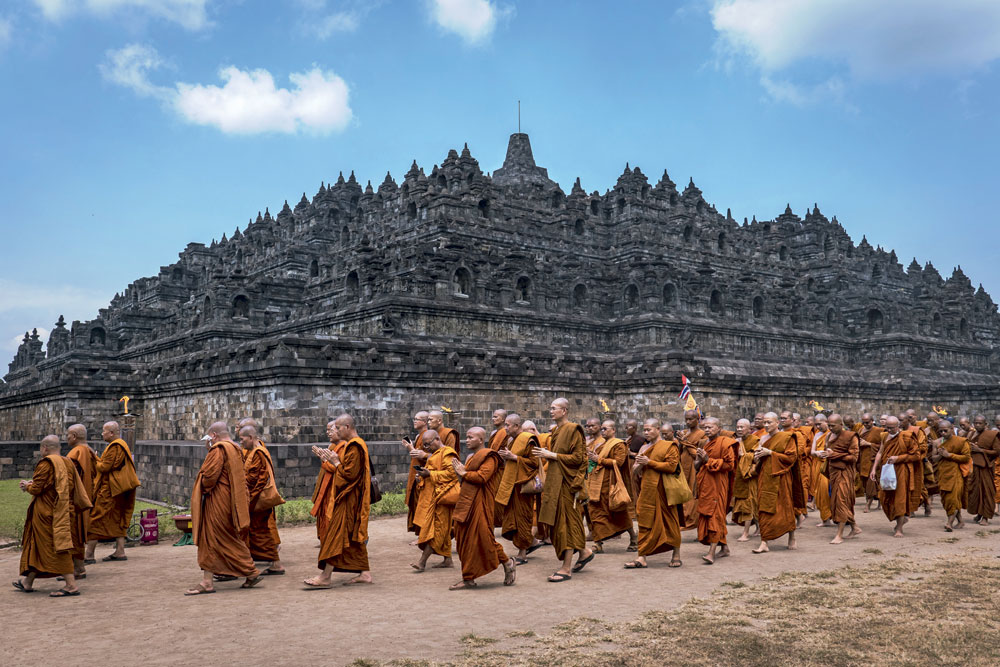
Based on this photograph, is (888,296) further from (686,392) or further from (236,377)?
(236,377)

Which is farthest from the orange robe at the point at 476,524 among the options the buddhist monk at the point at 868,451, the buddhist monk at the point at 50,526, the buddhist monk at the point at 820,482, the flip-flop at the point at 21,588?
the buddhist monk at the point at 868,451

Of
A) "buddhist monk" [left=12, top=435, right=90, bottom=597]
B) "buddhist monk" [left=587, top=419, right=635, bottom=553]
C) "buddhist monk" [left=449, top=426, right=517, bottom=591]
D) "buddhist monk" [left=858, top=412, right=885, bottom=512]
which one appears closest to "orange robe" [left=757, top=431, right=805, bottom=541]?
"buddhist monk" [left=587, top=419, right=635, bottom=553]

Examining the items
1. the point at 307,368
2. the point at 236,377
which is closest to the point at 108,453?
the point at 307,368

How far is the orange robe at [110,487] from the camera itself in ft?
38.0

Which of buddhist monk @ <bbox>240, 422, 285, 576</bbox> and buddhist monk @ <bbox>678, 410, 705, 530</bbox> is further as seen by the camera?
buddhist monk @ <bbox>678, 410, 705, 530</bbox>

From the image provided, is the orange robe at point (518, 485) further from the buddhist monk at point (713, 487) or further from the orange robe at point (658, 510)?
the buddhist monk at point (713, 487)

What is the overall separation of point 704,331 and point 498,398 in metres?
16.4

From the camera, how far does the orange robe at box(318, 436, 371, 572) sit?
9508 millimetres

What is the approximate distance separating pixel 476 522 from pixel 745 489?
5.62 metres

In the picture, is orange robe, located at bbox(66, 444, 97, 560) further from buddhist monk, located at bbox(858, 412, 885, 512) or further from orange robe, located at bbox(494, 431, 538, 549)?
buddhist monk, located at bbox(858, 412, 885, 512)

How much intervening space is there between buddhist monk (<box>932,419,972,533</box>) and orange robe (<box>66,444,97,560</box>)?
13281mm

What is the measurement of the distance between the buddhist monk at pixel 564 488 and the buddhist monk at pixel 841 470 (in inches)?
198

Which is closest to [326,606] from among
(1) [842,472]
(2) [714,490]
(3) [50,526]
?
(3) [50,526]

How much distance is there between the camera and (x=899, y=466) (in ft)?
46.8
